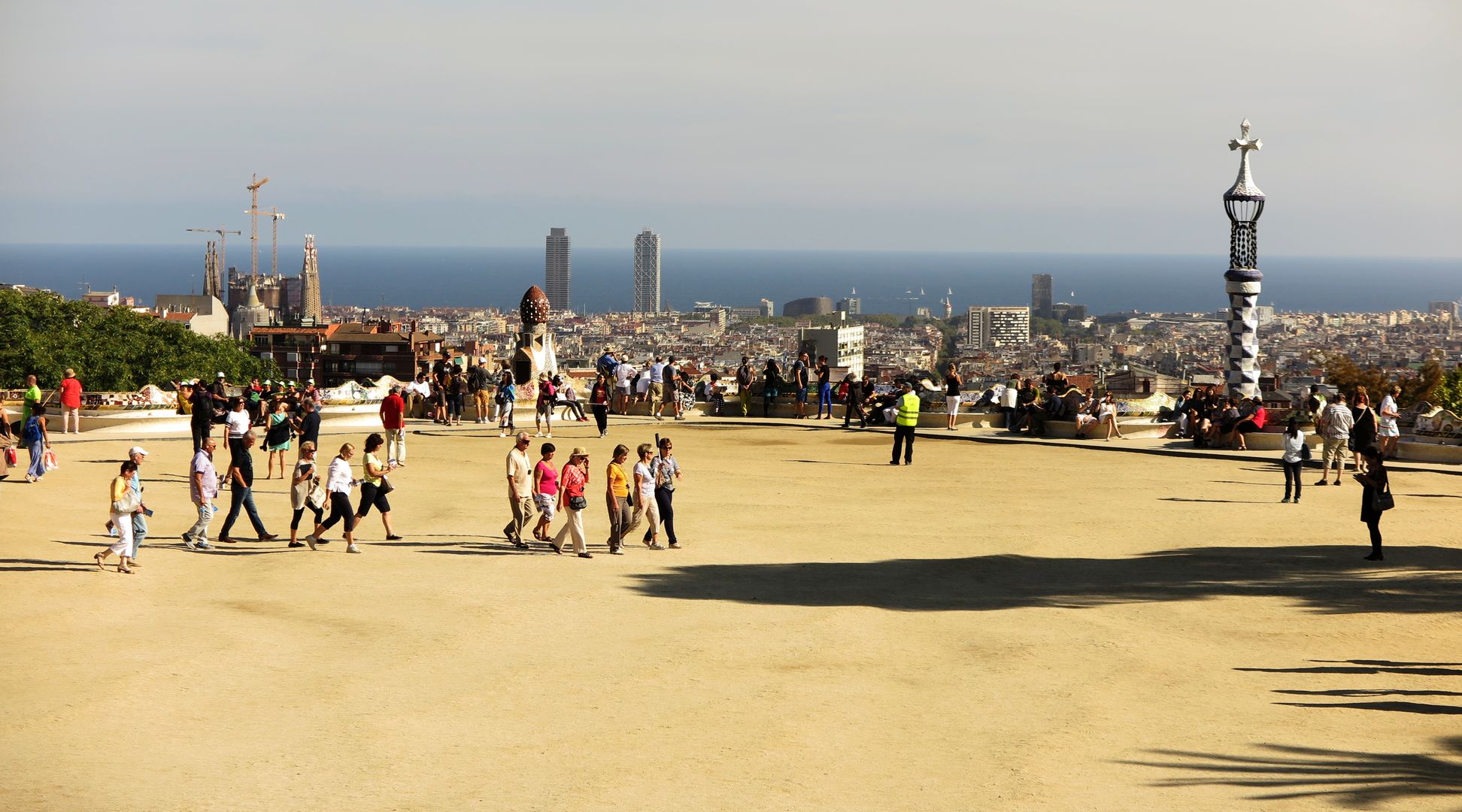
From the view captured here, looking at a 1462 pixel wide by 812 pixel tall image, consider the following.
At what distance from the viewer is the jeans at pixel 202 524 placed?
56.6 feet

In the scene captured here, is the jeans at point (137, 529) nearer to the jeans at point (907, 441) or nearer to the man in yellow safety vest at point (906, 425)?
the man in yellow safety vest at point (906, 425)

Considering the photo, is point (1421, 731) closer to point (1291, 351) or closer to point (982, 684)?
point (982, 684)

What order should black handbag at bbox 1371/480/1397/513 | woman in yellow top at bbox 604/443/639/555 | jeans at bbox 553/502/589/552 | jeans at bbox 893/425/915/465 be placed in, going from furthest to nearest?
1. jeans at bbox 893/425/915/465
2. woman in yellow top at bbox 604/443/639/555
3. jeans at bbox 553/502/589/552
4. black handbag at bbox 1371/480/1397/513

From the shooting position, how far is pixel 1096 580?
16.4 m

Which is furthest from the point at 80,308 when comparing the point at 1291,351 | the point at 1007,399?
the point at 1291,351

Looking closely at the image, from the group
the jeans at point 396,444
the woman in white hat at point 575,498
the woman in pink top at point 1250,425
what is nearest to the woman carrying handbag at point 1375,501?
the woman in white hat at point 575,498

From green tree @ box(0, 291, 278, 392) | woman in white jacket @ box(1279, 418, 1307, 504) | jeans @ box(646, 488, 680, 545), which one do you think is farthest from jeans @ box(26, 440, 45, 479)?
green tree @ box(0, 291, 278, 392)

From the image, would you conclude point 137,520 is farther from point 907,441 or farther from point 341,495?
point 907,441

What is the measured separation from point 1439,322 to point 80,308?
121 m

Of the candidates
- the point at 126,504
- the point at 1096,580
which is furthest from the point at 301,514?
the point at 1096,580

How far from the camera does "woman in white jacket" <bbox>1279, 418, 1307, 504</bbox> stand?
21312mm

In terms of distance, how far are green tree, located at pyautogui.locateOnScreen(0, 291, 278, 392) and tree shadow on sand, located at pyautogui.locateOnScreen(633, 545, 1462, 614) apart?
49.1 meters

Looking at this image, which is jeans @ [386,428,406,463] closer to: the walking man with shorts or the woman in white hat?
the woman in white hat

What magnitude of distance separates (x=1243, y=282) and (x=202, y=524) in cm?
2664
